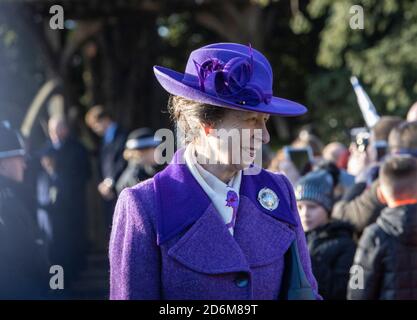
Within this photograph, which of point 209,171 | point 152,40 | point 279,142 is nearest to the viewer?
point 209,171

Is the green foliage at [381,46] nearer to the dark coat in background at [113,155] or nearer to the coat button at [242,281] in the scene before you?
the dark coat in background at [113,155]

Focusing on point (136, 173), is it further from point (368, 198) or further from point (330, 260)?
point (330, 260)

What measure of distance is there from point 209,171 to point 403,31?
9116mm

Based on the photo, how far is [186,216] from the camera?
2932mm

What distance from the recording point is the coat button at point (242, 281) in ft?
9.48

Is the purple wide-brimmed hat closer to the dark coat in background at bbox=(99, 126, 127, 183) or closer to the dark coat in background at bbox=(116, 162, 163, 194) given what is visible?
the dark coat in background at bbox=(116, 162, 163, 194)

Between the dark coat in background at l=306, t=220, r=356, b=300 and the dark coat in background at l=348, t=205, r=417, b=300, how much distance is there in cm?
27

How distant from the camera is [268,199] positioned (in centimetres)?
306

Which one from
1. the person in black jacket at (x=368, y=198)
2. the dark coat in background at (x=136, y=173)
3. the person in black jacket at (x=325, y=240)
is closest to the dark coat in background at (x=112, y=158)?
the dark coat in background at (x=136, y=173)

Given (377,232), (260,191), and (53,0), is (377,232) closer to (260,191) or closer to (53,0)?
(260,191)

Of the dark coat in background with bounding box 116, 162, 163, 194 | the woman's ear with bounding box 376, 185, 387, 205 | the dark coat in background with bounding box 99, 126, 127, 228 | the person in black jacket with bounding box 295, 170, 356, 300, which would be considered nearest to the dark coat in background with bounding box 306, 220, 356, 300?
the person in black jacket with bounding box 295, 170, 356, 300

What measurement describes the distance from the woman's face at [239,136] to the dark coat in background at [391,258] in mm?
1930

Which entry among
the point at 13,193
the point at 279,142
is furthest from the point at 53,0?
the point at 13,193

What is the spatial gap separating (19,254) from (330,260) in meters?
1.65
